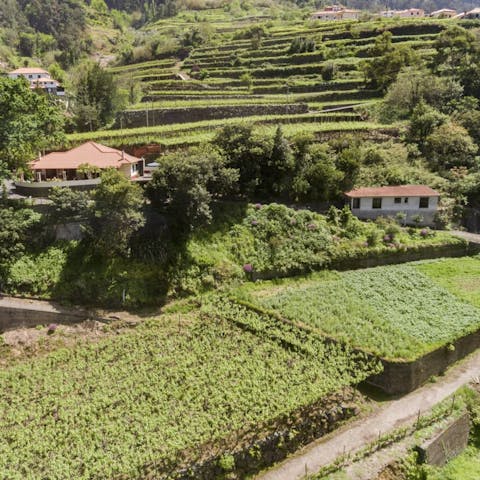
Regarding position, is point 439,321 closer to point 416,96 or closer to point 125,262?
point 125,262

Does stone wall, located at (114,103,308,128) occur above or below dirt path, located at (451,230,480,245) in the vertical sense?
above

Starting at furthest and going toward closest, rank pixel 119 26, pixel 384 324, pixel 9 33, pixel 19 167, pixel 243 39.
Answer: pixel 119 26 → pixel 9 33 → pixel 243 39 → pixel 19 167 → pixel 384 324

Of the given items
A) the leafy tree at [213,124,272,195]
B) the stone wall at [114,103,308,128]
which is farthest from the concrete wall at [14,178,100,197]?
the stone wall at [114,103,308,128]

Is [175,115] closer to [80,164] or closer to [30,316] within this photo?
[80,164]

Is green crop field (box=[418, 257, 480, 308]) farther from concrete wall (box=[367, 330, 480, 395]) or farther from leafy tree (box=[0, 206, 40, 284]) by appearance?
leafy tree (box=[0, 206, 40, 284])

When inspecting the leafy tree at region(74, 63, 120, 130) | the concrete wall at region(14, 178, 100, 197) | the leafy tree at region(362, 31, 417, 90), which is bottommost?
the concrete wall at region(14, 178, 100, 197)

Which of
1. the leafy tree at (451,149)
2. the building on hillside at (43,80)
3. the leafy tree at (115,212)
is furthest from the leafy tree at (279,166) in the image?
the building on hillside at (43,80)

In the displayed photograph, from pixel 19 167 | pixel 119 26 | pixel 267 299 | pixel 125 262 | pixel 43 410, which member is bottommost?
pixel 43 410

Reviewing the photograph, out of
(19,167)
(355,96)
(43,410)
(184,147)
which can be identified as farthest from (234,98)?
(43,410)

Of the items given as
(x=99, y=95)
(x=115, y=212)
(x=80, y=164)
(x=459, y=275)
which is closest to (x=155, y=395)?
(x=115, y=212)
